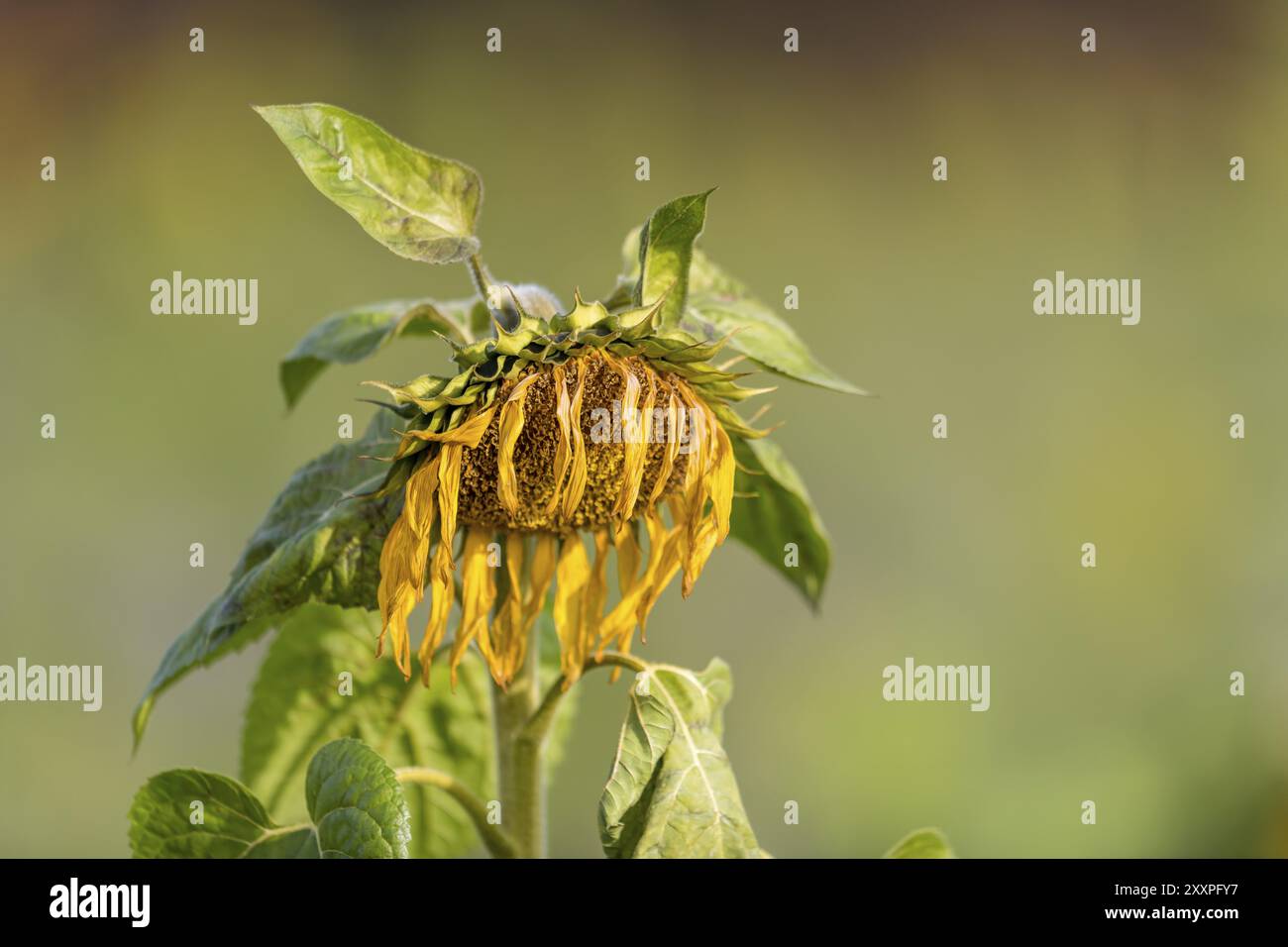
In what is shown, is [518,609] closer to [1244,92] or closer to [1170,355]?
[1170,355]

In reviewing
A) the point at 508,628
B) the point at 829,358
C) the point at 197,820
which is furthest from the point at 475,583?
the point at 829,358

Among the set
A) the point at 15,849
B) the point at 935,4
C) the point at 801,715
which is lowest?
the point at 15,849

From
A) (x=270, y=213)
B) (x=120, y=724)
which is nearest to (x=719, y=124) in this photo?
(x=270, y=213)

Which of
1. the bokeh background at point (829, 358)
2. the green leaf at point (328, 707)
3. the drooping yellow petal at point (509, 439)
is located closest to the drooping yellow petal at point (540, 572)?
the drooping yellow petal at point (509, 439)

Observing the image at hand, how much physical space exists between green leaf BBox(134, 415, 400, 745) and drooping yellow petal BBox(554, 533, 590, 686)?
5.1 inches

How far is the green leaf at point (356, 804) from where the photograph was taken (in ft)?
2.41

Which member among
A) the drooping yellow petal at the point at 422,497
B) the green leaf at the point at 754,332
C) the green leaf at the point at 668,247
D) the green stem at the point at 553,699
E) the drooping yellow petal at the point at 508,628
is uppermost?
the green leaf at the point at 668,247

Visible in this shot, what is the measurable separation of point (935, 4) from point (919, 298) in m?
0.73

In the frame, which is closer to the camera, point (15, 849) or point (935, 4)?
point (15, 849)

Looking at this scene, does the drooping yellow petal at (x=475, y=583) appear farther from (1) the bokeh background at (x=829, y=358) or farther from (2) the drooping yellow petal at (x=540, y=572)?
(1) the bokeh background at (x=829, y=358)

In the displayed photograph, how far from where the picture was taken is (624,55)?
9.78 ft

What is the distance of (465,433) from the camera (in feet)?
2.45

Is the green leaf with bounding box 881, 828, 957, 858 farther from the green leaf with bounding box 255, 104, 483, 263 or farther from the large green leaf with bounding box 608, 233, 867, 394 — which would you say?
the green leaf with bounding box 255, 104, 483, 263

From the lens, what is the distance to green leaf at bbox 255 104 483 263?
2.59ft
